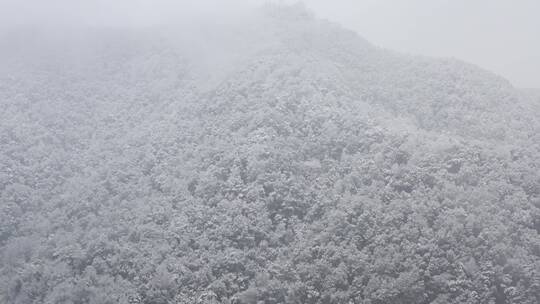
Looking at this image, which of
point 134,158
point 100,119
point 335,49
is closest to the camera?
point 134,158

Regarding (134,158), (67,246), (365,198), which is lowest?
(67,246)

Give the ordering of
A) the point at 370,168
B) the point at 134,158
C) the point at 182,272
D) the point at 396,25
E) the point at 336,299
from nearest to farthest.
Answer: the point at 336,299 → the point at 182,272 → the point at 370,168 → the point at 134,158 → the point at 396,25

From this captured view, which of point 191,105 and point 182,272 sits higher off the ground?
point 191,105

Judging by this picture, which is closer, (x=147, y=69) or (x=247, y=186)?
(x=247, y=186)

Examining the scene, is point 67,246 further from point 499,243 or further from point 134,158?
point 499,243

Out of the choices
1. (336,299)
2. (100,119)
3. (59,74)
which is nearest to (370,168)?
(336,299)

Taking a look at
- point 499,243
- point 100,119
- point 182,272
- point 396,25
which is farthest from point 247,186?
point 396,25

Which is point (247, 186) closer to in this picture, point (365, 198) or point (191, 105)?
point (365, 198)
